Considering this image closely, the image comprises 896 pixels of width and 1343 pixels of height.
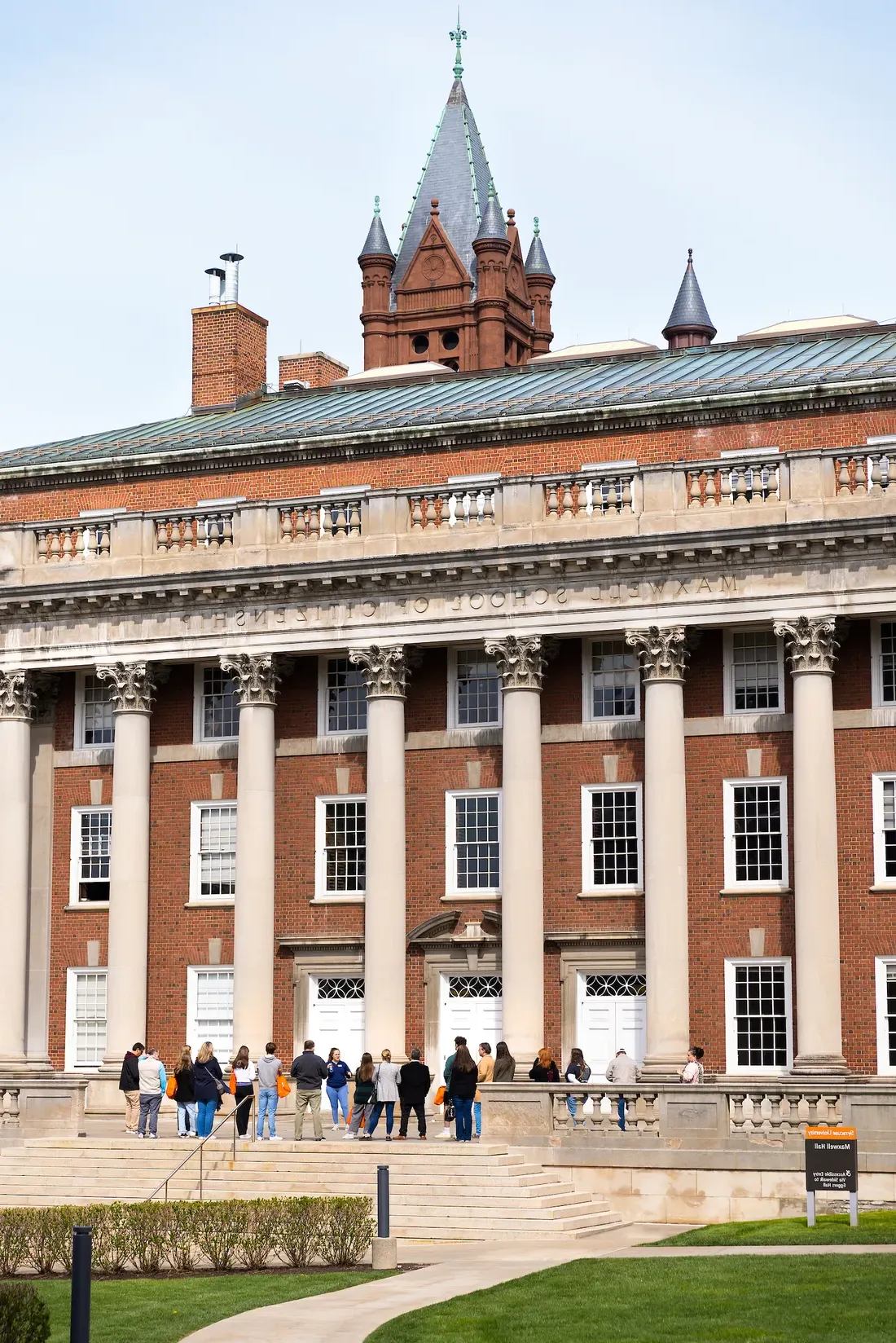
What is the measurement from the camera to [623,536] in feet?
142

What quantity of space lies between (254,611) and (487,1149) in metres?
15.6

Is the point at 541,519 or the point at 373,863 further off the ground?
the point at 541,519

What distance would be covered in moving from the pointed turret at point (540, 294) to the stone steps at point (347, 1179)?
70849 mm

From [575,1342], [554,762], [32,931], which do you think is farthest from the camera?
[32,931]

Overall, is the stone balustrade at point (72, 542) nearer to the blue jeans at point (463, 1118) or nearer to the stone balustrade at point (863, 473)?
the stone balustrade at point (863, 473)

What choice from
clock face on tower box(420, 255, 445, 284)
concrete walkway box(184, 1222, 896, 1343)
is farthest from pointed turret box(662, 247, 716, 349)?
concrete walkway box(184, 1222, 896, 1343)

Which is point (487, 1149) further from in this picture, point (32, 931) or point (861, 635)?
point (32, 931)

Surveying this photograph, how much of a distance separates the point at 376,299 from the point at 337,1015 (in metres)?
58.3

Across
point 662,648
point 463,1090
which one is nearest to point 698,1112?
point 463,1090

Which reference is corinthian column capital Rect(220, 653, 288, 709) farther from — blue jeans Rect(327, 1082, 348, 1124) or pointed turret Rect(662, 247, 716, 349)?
pointed turret Rect(662, 247, 716, 349)

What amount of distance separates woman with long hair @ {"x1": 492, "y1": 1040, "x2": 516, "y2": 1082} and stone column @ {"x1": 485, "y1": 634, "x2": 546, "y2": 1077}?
2561 mm

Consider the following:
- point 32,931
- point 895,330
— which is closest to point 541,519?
point 895,330

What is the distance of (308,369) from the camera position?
65062mm

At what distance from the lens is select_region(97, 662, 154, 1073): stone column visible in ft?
153
